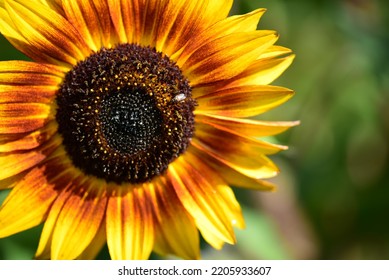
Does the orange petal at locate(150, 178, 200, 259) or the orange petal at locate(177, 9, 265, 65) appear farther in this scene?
the orange petal at locate(150, 178, 200, 259)

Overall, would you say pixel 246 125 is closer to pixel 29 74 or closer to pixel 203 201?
pixel 203 201

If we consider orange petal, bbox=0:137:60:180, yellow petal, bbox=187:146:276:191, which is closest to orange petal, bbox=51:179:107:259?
orange petal, bbox=0:137:60:180

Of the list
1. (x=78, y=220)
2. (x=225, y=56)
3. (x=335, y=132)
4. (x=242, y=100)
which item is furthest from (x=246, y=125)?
(x=335, y=132)

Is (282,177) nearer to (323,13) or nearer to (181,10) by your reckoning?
(323,13)

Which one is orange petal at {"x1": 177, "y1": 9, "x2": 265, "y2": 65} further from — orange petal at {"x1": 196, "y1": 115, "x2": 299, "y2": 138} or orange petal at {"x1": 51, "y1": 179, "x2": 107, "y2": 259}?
orange petal at {"x1": 51, "y1": 179, "x2": 107, "y2": 259}

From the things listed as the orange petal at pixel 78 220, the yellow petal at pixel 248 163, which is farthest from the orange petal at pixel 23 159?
the yellow petal at pixel 248 163

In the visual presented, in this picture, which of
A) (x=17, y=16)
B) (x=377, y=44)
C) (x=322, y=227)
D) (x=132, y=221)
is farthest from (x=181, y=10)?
(x=322, y=227)

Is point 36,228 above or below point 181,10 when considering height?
below
